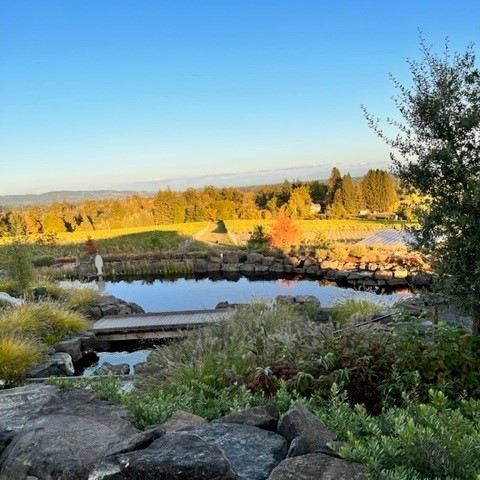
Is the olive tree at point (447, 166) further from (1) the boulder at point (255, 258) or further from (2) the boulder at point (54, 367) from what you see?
(1) the boulder at point (255, 258)

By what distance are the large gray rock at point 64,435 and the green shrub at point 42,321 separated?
5.00m

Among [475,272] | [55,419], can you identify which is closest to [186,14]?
[475,272]

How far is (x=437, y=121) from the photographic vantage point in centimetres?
399

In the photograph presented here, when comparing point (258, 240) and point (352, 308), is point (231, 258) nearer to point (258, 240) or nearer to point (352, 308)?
point (258, 240)

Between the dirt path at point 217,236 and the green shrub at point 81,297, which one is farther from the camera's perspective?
the dirt path at point 217,236

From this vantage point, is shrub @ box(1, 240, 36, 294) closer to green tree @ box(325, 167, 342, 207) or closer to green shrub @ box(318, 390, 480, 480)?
green shrub @ box(318, 390, 480, 480)

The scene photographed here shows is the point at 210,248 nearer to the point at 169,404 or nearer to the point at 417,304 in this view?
the point at 417,304

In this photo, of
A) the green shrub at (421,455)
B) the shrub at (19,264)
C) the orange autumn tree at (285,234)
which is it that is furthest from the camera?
the orange autumn tree at (285,234)

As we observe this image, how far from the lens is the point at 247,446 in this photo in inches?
87.3

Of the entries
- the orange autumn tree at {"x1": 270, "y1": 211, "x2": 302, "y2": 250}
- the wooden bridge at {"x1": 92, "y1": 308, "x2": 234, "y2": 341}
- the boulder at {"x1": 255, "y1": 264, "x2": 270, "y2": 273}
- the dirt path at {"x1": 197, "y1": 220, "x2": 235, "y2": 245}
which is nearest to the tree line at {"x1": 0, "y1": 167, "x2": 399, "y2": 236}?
A: the dirt path at {"x1": 197, "y1": 220, "x2": 235, "y2": 245}

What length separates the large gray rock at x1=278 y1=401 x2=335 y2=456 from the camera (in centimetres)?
211

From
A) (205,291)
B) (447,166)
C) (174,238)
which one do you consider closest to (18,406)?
(447,166)

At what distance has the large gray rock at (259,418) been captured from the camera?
2.46 metres

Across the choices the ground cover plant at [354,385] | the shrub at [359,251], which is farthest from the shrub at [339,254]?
the ground cover plant at [354,385]
